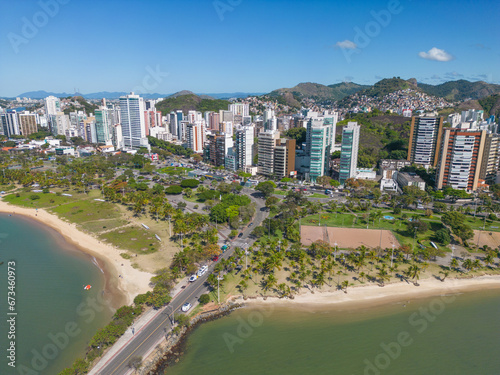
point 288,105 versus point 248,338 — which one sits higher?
point 288,105

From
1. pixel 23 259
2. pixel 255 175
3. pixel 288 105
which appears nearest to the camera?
pixel 23 259

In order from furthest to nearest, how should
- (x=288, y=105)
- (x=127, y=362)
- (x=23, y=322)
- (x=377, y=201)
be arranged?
(x=288, y=105) → (x=377, y=201) → (x=23, y=322) → (x=127, y=362)

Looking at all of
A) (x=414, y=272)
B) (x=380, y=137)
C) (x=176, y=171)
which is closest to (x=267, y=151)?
(x=176, y=171)

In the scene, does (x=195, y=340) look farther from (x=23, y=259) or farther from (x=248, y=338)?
(x=23, y=259)

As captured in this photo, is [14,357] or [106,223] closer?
[14,357]

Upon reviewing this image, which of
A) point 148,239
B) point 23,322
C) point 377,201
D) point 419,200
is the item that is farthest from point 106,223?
point 419,200

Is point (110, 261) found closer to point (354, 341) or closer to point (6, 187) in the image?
point (354, 341)

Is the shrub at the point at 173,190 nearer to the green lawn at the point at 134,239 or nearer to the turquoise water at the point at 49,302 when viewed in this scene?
the green lawn at the point at 134,239

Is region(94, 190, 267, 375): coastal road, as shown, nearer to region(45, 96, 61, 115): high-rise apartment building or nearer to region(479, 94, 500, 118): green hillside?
region(45, 96, 61, 115): high-rise apartment building
